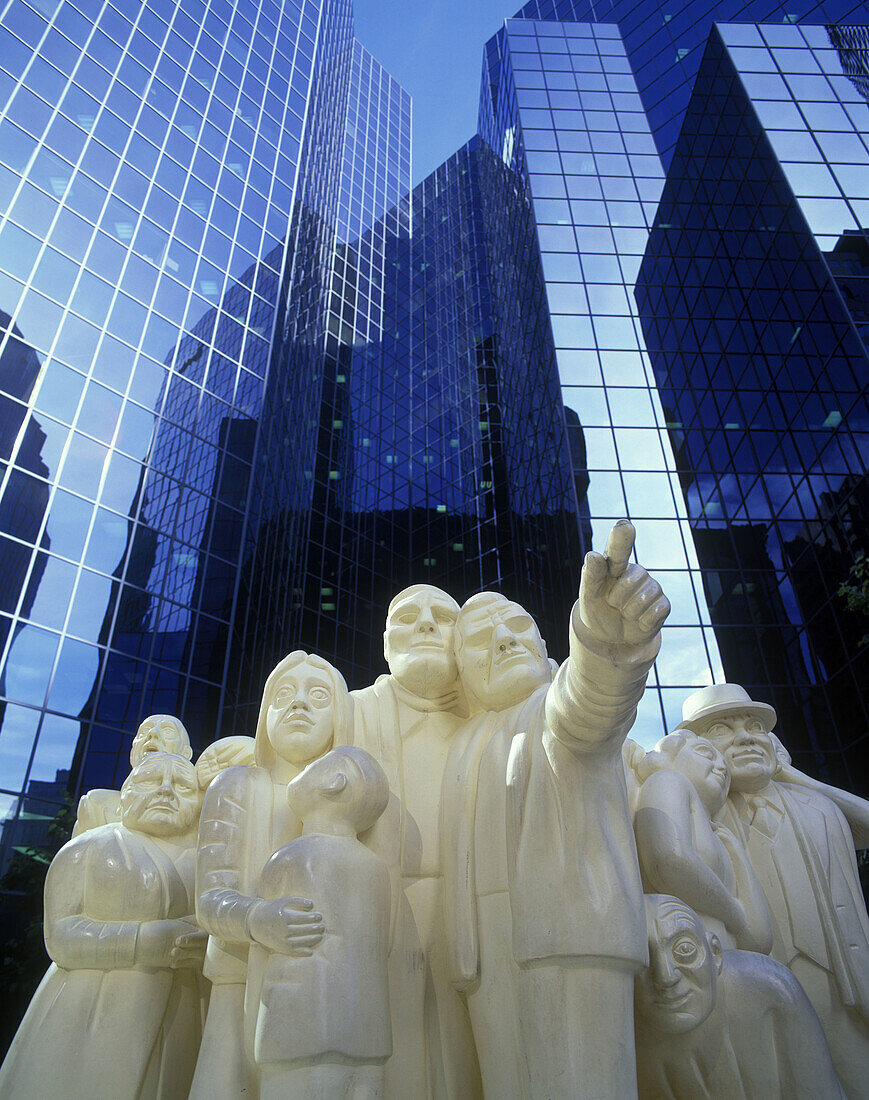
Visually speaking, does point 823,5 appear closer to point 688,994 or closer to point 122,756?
point 122,756

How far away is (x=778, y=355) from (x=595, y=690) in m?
29.3

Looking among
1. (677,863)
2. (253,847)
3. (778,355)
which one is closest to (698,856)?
(677,863)

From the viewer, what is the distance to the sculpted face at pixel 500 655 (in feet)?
12.1

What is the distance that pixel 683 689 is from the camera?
2186cm

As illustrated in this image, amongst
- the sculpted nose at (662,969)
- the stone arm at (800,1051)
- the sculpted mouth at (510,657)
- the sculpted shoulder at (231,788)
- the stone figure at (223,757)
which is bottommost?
the stone arm at (800,1051)

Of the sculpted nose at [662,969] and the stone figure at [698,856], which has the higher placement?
the stone figure at [698,856]

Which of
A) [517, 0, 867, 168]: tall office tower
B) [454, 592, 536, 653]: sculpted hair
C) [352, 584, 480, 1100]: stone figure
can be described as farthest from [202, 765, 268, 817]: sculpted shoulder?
[517, 0, 867, 168]: tall office tower

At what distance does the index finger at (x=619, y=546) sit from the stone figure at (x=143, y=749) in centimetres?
303

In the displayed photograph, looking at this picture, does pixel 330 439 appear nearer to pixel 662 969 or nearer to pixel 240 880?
pixel 240 880

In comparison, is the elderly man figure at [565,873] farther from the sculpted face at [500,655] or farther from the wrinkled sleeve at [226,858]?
the wrinkled sleeve at [226,858]

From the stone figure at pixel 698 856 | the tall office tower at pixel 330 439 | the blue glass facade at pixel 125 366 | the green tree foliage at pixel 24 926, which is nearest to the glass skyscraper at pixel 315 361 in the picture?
the blue glass facade at pixel 125 366

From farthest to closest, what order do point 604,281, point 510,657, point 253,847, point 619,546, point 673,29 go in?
point 673,29 → point 604,281 → point 510,657 → point 253,847 → point 619,546

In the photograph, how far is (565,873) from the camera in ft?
9.45

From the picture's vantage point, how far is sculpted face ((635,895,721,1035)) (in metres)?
2.90
